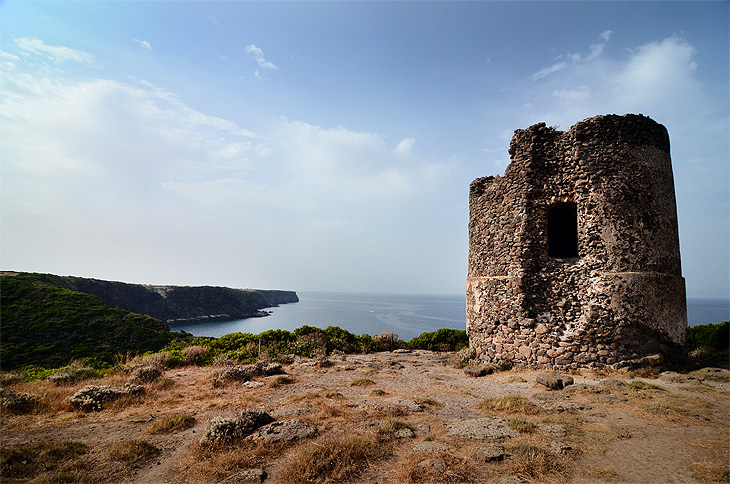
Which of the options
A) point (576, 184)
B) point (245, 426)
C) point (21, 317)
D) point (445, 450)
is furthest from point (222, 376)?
point (21, 317)

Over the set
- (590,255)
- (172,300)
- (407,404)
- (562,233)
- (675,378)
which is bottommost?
(172,300)

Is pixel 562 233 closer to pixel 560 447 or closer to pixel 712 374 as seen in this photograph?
pixel 712 374

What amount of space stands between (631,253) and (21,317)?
1108 inches

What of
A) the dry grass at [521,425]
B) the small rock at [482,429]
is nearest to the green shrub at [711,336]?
the dry grass at [521,425]

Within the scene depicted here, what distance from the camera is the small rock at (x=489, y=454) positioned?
4.73 metres

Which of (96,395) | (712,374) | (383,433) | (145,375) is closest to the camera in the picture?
(383,433)

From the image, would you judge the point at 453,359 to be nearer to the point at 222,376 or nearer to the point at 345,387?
the point at 345,387

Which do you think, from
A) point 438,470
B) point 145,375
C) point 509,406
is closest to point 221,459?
point 438,470

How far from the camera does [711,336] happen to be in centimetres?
1300

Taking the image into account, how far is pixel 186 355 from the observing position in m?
13.4

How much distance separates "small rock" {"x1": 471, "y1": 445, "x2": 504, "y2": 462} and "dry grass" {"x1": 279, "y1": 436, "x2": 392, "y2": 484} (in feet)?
4.21

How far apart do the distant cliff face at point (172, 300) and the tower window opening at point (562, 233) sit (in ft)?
144

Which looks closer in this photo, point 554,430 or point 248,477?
point 248,477

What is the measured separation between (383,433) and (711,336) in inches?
600
